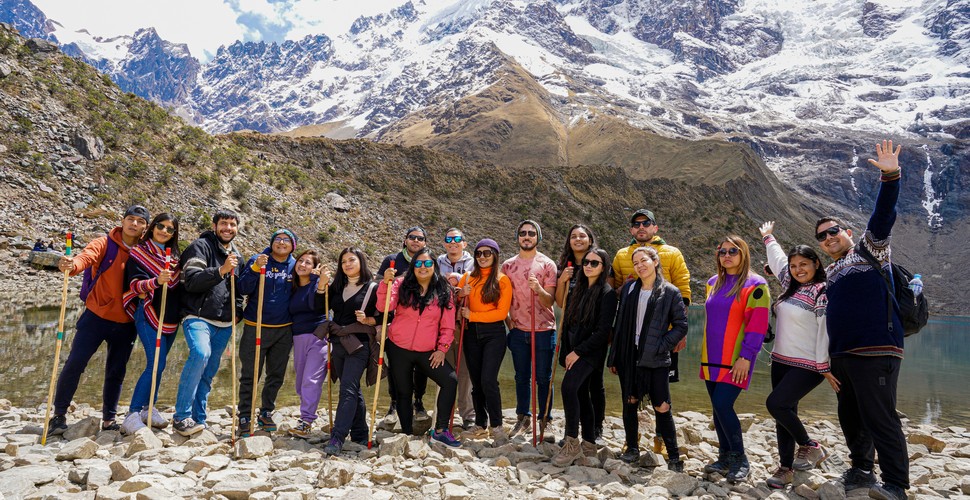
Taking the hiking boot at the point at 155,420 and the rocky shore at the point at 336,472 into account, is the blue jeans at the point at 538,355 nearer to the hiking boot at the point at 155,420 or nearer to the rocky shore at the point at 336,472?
the rocky shore at the point at 336,472

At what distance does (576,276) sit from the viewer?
6.25 m

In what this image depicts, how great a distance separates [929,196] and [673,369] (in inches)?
6862

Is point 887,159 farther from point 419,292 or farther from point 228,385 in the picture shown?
point 228,385

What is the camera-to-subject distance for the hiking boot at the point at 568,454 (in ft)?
18.7

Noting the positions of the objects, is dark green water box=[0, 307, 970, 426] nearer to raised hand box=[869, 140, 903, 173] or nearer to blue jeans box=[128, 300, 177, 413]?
blue jeans box=[128, 300, 177, 413]

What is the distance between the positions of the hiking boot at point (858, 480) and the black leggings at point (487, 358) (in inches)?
139

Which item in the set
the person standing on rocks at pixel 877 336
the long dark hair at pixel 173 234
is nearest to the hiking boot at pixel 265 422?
the long dark hair at pixel 173 234

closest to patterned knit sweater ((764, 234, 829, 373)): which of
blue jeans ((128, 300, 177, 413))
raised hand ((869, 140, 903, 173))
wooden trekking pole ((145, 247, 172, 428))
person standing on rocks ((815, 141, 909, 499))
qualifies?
person standing on rocks ((815, 141, 909, 499))

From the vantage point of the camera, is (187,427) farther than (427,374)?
No

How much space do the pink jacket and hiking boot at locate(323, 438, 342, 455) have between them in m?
1.19

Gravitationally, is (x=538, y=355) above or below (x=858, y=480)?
above

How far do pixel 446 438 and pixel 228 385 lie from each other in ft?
21.3

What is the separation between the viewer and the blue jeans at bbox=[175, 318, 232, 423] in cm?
572

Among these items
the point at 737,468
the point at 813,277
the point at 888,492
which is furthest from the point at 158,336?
the point at 888,492
